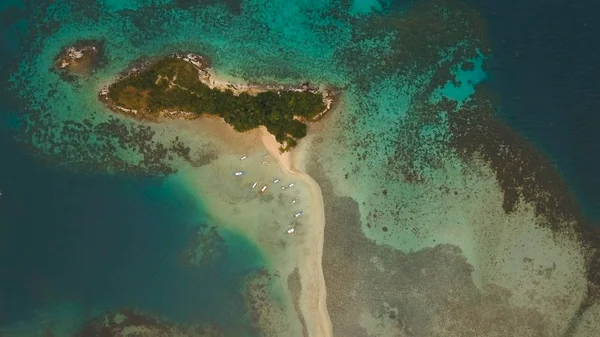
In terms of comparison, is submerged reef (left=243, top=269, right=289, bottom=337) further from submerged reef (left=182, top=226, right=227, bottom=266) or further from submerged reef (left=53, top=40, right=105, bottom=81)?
submerged reef (left=53, top=40, right=105, bottom=81)

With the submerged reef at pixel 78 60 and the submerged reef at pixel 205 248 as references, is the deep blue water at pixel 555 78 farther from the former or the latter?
the submerged reef at pixel 78 60

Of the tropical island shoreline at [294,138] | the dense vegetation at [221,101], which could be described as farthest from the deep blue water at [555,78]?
the dense vegetation at [221,101]

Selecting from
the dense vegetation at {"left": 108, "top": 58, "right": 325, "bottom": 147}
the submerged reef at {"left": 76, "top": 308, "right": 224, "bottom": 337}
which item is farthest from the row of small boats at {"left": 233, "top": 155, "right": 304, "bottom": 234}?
the submerged reef at {"left": 76, "top": 308, "right": 224, "bottom": 337}

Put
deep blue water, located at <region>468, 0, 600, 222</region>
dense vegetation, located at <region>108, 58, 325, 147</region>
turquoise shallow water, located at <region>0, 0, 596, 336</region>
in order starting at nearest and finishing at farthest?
1. dense vegetation, located at <region>108, 58, 325, 147</region>
2. turquoise shallow water, located at <region>0, 0, 596, 336</region>
3. deep blue water, located at <region>468, 0, 600, 222</region>

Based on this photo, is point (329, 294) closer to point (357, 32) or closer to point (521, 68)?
point (357, 32)

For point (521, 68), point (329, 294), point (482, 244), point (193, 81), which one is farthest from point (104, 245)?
point (521, 68)

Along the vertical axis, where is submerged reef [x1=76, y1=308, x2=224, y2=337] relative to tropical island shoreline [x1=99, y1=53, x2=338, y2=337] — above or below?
below

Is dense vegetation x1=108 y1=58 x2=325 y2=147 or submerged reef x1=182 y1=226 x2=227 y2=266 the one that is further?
submerged reef x1=182 y1=226 x2=227 y2=266

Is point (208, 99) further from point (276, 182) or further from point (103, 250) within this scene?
point (103, 250)
